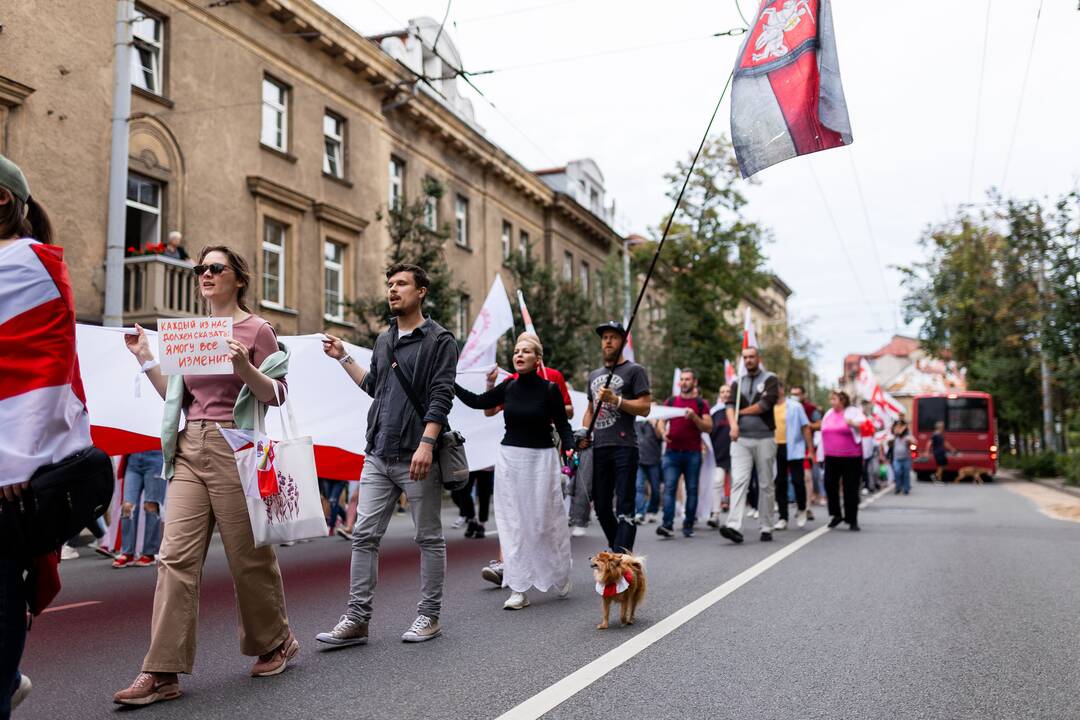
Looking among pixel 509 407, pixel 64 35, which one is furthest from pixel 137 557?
pixel 64 35

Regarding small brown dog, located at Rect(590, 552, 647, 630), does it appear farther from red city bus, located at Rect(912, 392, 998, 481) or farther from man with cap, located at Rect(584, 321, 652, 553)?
red city bus, located at Rect(912, 392, 998, 481)

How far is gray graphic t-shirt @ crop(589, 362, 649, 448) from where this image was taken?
7887 millimetres

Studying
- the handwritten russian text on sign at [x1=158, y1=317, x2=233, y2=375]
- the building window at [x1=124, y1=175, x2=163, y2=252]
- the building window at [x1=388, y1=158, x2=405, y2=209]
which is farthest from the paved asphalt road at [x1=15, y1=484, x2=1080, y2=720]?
the building window at [x1=388, y1=158, x2=405, y2=209]

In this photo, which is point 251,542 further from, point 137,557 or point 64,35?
point 64,35

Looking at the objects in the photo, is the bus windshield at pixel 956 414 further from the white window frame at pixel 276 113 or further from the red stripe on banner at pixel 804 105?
the red stripe on banner at pixel 804 105

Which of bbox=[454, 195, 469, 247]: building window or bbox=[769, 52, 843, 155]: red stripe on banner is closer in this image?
bbox=[769, 52, 843, 155]: red stripe on banner

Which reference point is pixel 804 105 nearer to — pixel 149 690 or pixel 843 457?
pixel 149 690

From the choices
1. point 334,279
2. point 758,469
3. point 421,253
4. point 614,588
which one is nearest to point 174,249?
point 421,253

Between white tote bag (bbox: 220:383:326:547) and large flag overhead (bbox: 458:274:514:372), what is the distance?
5.59 m

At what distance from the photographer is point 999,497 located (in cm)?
2311

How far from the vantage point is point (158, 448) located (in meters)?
8.55

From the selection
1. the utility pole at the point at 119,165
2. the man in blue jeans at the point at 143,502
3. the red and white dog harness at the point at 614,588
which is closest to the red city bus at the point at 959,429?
the utility pole at the point at 119,165

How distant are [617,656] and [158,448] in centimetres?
491

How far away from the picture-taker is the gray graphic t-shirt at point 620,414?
7887 millimetres
